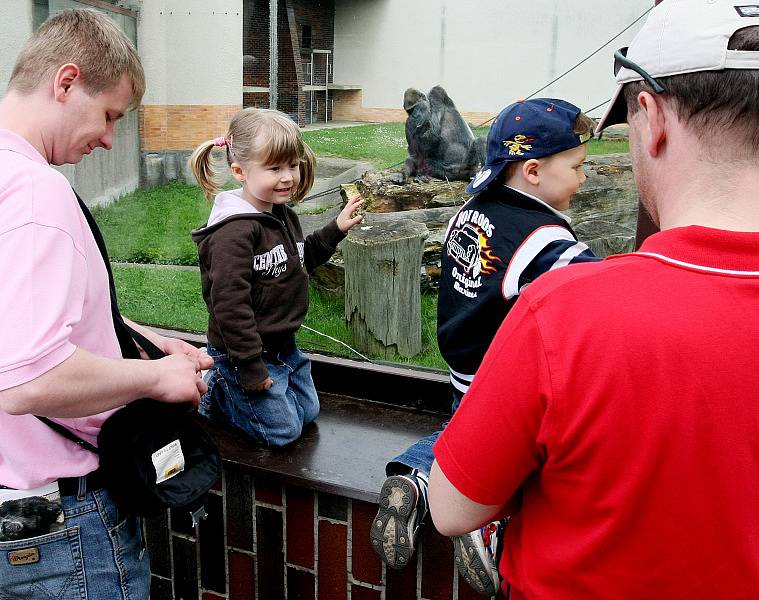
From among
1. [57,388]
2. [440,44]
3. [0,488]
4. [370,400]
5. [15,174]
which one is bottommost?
[370,400]

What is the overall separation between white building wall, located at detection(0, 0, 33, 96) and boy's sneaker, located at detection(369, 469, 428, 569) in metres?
2.62

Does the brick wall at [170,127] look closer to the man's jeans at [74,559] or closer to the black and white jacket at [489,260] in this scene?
the black and white jacket at [489,260]

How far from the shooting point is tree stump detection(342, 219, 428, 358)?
10.0 ft

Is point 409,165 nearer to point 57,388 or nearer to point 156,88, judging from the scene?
point 156,88

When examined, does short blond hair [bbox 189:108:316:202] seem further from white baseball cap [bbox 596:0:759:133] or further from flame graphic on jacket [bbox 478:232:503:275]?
white baseball cap [bbox 596:0:759:133]

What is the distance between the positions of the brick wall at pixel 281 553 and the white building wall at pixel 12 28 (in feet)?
7.18

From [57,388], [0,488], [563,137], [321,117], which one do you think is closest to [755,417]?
[57,388]

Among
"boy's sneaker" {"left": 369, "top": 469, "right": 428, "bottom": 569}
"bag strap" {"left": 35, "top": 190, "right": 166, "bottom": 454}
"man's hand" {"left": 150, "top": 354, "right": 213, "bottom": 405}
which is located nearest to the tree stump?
"boy's sneaker" {"left": 369, "top": 469, "right": 428, "bottom": 569}

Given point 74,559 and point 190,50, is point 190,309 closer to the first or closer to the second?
point 190,50

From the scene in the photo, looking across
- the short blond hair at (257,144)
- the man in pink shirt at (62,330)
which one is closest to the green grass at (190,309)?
the short blond hair at (257,144)

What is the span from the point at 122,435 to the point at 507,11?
2021mm

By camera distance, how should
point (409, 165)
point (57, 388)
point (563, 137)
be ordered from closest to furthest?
point (57, 388), point (563, 137), point (409, 165)

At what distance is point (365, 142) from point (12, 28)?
5.67ft

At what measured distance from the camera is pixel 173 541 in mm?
2584
